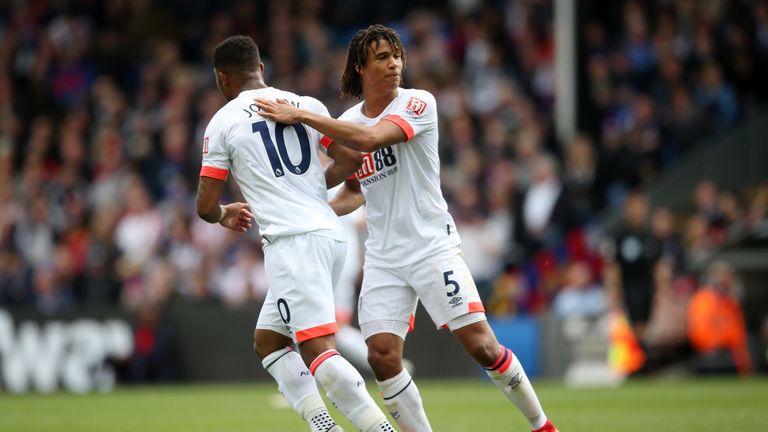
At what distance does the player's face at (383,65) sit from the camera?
7309 millimetres

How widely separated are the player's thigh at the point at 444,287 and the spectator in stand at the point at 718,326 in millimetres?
9218

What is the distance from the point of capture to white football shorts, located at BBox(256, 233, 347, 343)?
682 centimetres

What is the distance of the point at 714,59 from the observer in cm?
1869

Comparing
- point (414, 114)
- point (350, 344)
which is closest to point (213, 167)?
point (414, 114)

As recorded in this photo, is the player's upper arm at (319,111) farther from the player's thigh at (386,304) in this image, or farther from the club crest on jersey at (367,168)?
the player's thigh at (386,304)

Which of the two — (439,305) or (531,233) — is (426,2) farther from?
(439,305)

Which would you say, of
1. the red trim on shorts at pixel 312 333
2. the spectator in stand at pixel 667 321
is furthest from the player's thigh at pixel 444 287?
the spectator in stand at pixel 667 321

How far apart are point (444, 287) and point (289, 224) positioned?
101cm

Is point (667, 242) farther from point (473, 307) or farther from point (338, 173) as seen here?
point (338, 173)

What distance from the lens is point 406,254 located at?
738 centimetres

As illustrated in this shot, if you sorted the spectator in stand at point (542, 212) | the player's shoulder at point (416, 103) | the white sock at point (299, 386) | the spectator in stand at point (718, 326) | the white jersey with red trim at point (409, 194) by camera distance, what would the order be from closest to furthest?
the white sock at point (299, 386)
the player's shoulder at point (416, 103)
the white jersey with red trim at point (409, 194)
the spectator in stand at point (718, 326)
the spectator in stand at point (542, 212)

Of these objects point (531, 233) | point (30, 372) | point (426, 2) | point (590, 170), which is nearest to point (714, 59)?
point (590, 170)

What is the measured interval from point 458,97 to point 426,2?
12.4ft

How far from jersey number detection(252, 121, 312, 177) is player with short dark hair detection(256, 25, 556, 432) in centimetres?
32
